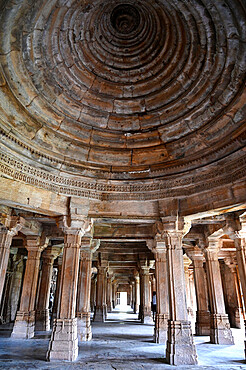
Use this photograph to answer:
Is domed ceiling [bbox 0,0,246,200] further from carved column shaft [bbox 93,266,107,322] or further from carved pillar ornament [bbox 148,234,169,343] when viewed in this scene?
carved column shaft [bbox 93,266,107,322]

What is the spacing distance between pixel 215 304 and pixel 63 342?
6254 millimetres

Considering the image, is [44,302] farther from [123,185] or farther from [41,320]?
[123,185]

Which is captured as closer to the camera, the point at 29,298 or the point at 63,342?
the point at 63,342

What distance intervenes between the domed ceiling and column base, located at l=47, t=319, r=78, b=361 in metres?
3.70

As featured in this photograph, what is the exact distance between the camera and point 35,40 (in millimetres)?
6434

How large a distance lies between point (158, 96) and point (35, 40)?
3824mm

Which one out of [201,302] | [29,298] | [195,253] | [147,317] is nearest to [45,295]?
[29,298]

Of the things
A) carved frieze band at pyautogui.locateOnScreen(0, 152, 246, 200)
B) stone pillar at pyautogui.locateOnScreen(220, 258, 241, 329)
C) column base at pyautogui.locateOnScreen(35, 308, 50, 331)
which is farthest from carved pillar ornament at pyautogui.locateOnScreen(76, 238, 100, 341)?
stone pillar at pyautogui.locateOnScreen(220, 258, 241, 329)

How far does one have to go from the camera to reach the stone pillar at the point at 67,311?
6762mm

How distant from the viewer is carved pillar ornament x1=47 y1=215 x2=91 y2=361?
6.77m

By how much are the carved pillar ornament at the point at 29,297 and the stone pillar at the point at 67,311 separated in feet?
15.1

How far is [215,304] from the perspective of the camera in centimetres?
1020

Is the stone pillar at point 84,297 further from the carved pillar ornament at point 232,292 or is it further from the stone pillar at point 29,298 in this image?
the carved pillar ornament at point 232,292

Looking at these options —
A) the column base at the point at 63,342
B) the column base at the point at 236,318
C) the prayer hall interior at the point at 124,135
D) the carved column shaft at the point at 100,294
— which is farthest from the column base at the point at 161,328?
the column base at the point at 236,318
